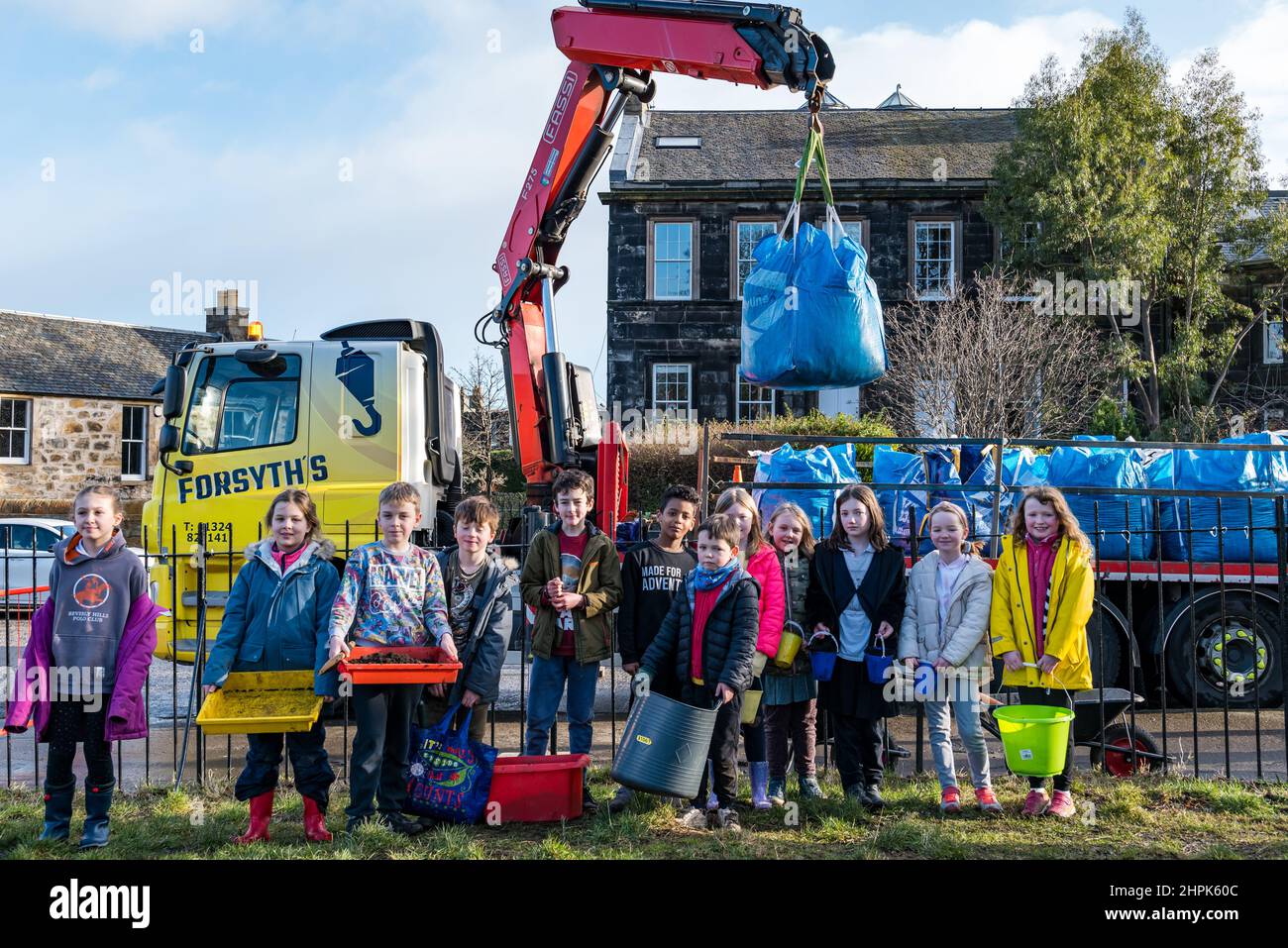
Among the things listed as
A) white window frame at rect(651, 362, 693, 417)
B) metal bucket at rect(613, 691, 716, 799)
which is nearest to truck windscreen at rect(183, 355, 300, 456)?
metal bucket at rect(613, 691, 716, 799)

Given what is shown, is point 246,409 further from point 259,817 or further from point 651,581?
point 651,581

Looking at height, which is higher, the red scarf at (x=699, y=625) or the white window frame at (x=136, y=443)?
the white window frame at (x=136, y=443)

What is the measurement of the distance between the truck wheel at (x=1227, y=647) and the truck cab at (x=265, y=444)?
583 cm

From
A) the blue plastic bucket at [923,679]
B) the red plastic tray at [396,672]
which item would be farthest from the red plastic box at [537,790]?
the blue plastic bucket at [923,679]

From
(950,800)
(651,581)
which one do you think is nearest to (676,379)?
(651,581)

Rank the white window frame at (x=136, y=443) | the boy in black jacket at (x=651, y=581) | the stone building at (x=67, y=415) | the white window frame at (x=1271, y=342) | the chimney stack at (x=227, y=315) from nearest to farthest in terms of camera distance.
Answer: the boy in black jacket at (x=651, y=581) → the white window frame at (x=1271, y=342) → the stone building at (x=67, y=415) → the white window frame at (x=136, y=443) → the chimney stack at (x=227, y=315)

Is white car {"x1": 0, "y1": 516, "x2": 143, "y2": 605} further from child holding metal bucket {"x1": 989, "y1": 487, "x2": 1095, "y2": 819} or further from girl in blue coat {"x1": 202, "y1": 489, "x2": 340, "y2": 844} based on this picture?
child holding metal bucket {"x1": 989, "y1": 487, "x2": 1095, "y2": 819}

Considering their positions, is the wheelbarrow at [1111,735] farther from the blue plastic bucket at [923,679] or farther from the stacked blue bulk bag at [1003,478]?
the stacked blue bulk bag at [1003,478]

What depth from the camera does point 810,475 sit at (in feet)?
27.4

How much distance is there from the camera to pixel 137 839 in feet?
15.9

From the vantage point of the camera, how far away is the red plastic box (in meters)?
5.09

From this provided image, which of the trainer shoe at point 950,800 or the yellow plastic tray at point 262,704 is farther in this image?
the trainer shoe at point 950,800

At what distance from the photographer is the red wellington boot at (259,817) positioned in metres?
4.78
